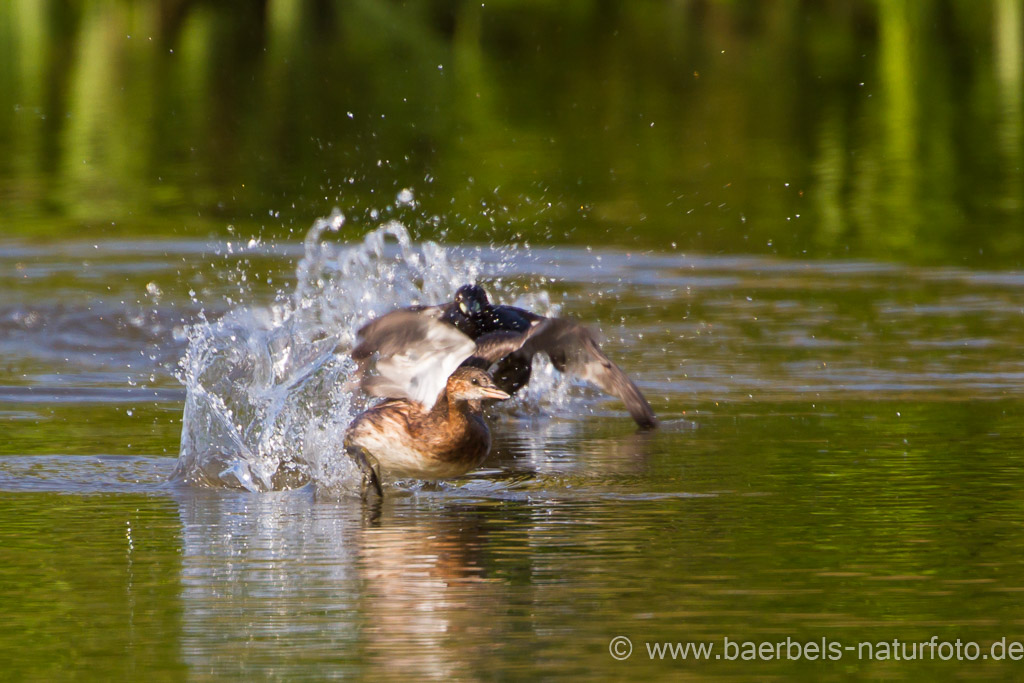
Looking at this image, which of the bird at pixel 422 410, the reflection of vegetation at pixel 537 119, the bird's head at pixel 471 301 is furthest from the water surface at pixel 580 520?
the reflection of vegetation at pixel 537 119

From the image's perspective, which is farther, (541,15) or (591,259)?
(541,15)

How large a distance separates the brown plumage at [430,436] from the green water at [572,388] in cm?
14

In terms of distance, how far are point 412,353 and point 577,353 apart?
154 cm

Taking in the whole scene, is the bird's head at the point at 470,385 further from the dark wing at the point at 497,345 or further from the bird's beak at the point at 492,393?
the dark wing at the point at 497,345

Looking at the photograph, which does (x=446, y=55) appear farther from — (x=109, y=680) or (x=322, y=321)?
(x=109, y=680)

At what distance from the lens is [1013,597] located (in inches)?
214

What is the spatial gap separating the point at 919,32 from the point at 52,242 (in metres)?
16.4

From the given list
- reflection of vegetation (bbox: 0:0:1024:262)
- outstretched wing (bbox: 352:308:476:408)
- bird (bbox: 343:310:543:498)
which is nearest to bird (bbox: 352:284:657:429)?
outstretched wing (bbox: 352:308:476:408)

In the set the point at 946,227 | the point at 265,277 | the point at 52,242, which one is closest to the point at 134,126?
the point at 52,242

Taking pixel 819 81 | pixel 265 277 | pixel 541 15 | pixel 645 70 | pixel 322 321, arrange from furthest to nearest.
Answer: pixel 541 15, pixel 645 70, pixel 819 81, pixel 265 277, pixel 322 321

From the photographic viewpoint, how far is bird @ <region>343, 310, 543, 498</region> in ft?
23.3

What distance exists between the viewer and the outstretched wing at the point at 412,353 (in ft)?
24.0

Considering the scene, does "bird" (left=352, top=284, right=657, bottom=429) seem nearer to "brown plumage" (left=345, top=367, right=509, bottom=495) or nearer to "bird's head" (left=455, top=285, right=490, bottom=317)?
"bird's head" (left=455, top=285, right=490, bottom=317)

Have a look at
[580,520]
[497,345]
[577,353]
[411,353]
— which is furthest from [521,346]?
[580,520]
